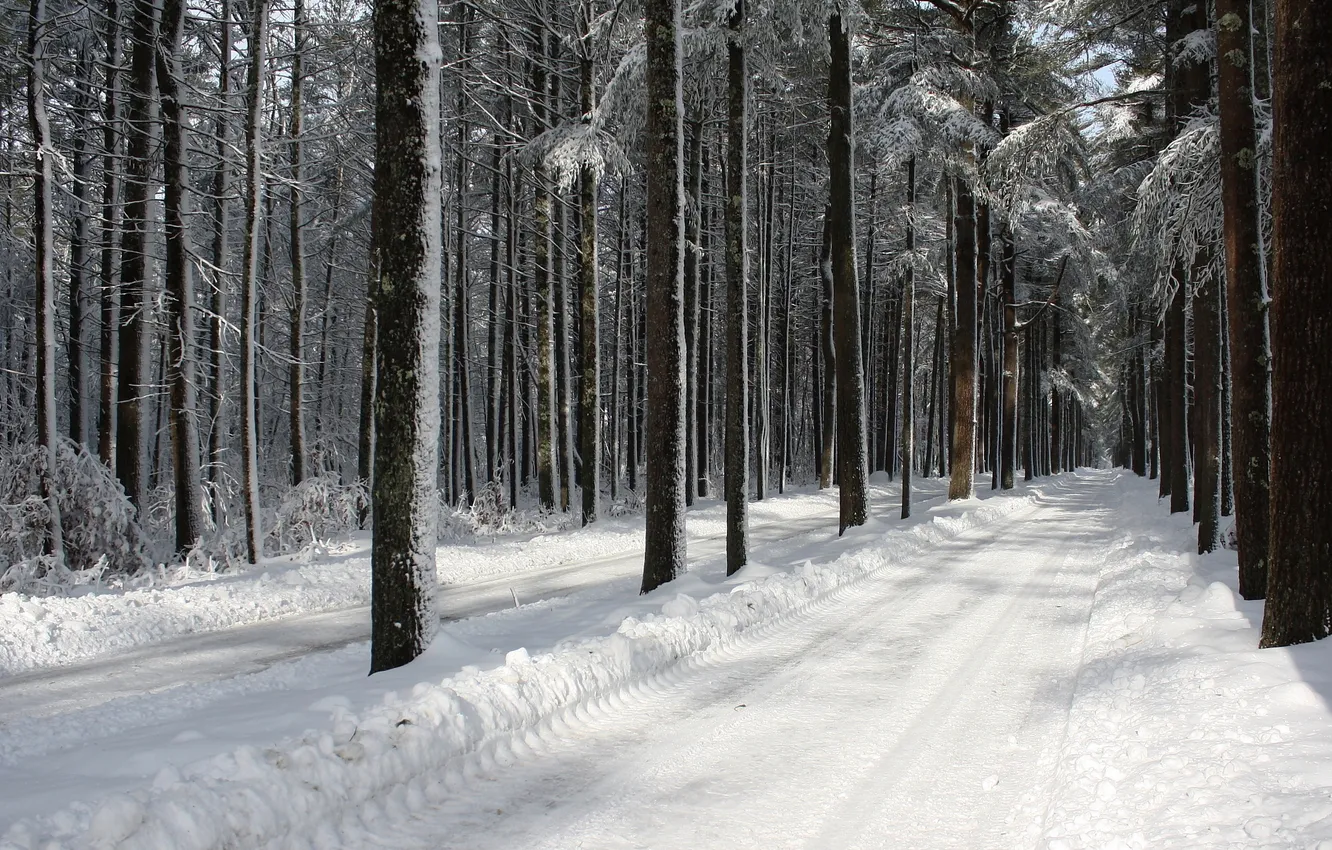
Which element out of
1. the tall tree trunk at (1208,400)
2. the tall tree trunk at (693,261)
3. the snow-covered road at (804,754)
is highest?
the tall tree trunk at (693,261)

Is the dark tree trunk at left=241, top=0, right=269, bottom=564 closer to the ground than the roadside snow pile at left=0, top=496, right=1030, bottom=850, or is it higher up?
higher up

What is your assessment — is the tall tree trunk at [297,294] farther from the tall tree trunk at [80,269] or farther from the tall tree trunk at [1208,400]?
the tall tree trunk at [1208,400]

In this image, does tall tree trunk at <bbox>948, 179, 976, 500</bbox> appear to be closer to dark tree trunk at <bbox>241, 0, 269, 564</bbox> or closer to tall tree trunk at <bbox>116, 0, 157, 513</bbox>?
dark tree trunk at <bbox>241, 0, 269, 564</bbox>

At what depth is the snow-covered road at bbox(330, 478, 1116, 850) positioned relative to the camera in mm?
4141

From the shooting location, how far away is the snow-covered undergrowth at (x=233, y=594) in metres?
8.50

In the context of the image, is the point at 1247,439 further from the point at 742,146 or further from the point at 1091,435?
the point at 1091,435

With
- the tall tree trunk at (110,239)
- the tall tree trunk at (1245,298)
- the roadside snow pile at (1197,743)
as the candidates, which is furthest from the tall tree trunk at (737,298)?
the tall tree trunk at (110,239)

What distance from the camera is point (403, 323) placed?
632 centimetres

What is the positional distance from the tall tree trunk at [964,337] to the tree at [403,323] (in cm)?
1954

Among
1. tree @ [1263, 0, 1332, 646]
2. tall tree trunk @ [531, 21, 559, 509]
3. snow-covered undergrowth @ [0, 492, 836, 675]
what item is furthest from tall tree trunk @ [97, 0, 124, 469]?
tree @ [1263, 0, 1332, 646]

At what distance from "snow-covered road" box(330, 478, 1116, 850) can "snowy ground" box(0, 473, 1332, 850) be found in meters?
0.02

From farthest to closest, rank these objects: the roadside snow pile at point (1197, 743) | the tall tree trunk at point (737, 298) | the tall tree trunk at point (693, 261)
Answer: the tall tree trunk at point (693, 261) < the tall tree trunk at point (737, 298) < the roadside snow pile at point (1197, 743)

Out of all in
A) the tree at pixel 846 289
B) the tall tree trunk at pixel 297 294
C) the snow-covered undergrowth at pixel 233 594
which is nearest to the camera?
the snow-covered undergrowth at pixel 233 594

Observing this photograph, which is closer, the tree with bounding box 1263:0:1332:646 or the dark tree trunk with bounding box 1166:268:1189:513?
the tree with bounding box 1263:0:1332:646
